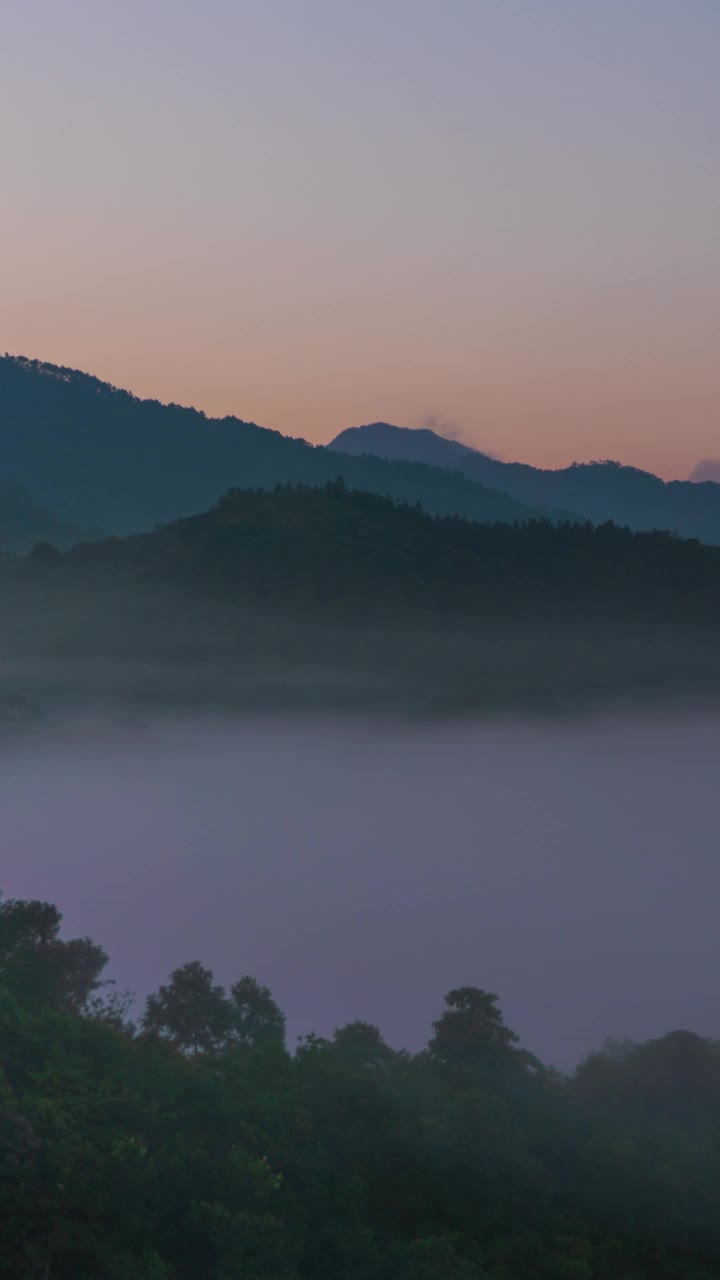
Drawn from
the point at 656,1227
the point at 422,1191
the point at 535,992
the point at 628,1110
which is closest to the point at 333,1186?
the point at 422,1191

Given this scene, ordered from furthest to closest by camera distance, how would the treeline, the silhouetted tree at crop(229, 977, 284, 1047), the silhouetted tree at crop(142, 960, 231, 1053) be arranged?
the silhouetted tree at crop(142, 960, 231, 1053) → the silhouetted tree at crop(229, 977, 284, 1047) → the treeline

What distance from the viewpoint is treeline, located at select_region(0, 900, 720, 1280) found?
22531 millimetres

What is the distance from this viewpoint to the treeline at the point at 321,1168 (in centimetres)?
2253

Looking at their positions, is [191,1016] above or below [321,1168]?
above

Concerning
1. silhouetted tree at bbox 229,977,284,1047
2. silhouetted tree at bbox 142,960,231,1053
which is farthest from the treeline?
silhouetted tree at bbox 229,977,284,1047

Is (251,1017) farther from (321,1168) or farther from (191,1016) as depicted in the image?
(321,1168)

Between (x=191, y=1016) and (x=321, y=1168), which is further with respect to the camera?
(x=191, y=1016)

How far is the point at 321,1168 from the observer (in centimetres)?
2633

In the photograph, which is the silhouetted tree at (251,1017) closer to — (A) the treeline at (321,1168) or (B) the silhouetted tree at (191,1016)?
(B) the silhouetted tree at (191,1016)

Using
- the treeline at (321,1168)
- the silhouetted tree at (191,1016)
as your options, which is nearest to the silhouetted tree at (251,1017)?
the silhouetted tree at (191,1016)

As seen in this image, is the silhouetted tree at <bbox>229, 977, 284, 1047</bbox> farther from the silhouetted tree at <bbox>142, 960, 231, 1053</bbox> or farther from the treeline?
the treeline

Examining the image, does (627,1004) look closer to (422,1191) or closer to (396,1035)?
(396,1035)

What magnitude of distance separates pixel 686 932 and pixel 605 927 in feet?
41.8

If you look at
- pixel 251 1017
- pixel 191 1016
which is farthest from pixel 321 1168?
pixel 191 1016
